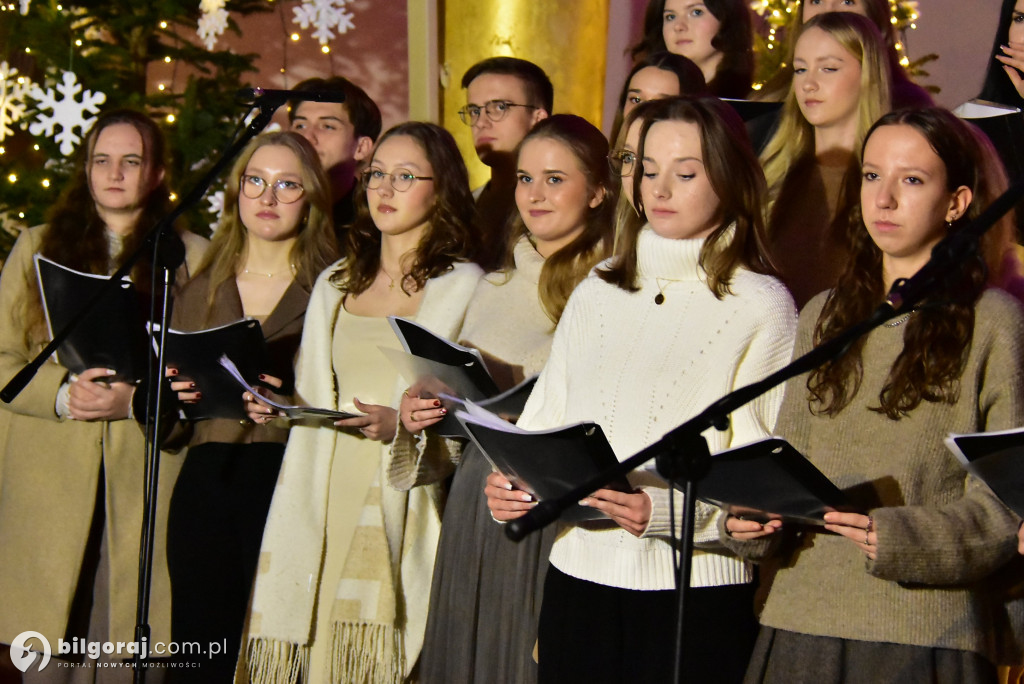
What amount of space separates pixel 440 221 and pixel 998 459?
174cm

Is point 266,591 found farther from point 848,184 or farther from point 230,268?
point 848,184

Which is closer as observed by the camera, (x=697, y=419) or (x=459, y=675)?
(x=697, y=419)

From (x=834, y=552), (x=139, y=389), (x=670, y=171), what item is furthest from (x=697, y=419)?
(x=139, y=389)

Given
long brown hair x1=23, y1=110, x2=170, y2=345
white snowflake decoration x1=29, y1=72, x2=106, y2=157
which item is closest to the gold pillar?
white snowflake decoration x1=29, y1=72, x2=106, y2=157

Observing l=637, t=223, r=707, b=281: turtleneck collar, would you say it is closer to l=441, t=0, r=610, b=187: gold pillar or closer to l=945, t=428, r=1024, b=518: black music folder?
l=945, t=428, r=1024, b=518: black music folder

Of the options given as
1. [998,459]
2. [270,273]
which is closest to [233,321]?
[270,273]

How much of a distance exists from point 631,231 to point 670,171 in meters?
0.18

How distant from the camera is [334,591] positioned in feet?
9.62

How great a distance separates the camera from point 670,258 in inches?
87.2

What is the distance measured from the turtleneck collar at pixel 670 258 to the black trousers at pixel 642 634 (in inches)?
22.9

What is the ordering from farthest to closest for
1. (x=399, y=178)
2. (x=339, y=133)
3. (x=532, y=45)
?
(x=532, y=45) < (x=339, y=133) < (x=399, y=178)

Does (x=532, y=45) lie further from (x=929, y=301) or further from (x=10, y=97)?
(x=929, y=301)

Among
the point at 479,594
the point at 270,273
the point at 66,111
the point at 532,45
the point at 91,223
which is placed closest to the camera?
the point at 479,594

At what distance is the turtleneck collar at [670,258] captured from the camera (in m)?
2.20
